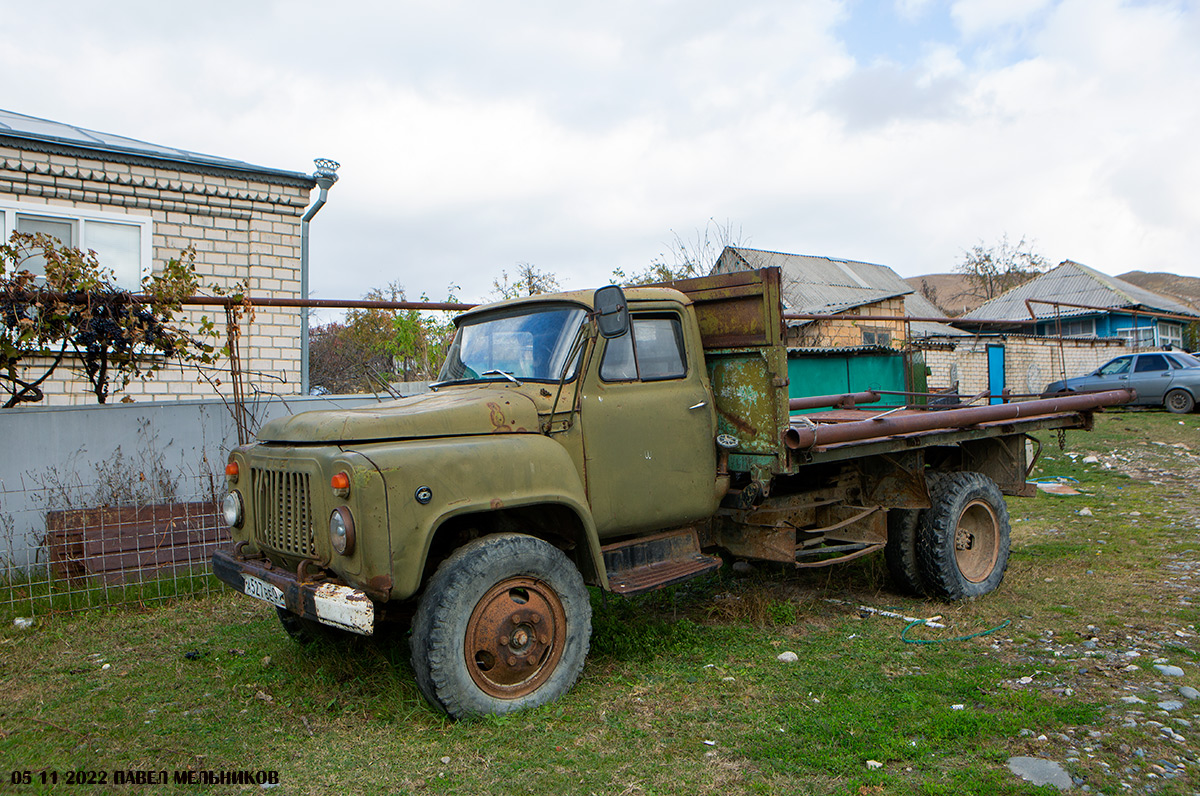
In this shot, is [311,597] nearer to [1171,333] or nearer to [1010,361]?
[1010,361]

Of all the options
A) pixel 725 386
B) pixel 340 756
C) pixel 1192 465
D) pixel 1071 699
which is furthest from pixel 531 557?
pixel 1192 465

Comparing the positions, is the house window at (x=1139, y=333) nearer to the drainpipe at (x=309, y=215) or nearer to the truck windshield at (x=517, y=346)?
the drainpipe at (x=309, y=215)

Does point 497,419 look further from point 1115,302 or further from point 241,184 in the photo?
point 1115,302

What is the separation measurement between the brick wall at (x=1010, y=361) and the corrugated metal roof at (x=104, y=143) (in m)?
15.2

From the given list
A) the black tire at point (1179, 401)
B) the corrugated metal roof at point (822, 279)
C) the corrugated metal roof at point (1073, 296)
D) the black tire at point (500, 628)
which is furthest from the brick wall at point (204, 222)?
the corrugated metal roof at point (1073, 296)

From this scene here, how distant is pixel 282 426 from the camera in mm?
4156

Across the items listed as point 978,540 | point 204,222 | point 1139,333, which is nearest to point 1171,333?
point 1139,333

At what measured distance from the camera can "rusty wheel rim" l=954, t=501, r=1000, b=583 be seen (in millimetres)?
5914

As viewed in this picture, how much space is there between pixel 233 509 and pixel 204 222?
22.1ft

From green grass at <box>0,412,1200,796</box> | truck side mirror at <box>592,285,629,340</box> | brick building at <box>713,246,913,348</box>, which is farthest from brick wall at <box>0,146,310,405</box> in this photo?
brick building at <box>713,246,913,348</box>

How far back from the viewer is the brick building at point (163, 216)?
29.1ft

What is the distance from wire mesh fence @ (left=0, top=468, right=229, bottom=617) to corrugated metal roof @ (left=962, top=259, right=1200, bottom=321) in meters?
34.1

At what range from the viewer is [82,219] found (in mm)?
9055

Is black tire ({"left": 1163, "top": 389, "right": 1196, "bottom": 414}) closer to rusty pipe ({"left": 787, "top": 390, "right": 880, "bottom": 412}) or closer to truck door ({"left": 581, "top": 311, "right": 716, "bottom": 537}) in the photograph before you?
rusty pipe ({"left": 787, "top": 390, "right": 880, "bottom": 412})
